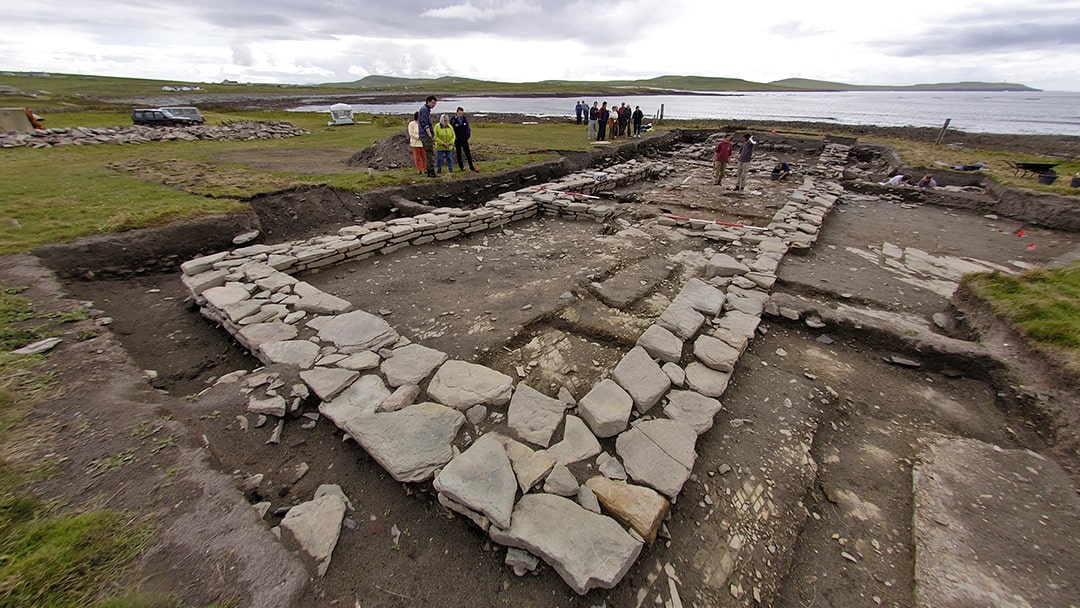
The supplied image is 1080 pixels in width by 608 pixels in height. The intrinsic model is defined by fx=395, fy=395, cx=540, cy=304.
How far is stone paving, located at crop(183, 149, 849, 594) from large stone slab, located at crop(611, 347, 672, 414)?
14 millimetres

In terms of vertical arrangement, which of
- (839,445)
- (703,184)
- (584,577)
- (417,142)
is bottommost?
(839,445)

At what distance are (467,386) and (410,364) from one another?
68cm

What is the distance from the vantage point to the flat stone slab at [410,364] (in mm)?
3615

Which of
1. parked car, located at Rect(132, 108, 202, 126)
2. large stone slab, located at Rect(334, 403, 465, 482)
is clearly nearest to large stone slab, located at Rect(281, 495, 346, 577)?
large stone slab, located at Rect(334, 403, 465, 482)

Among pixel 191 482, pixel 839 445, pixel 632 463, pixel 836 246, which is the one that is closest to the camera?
pixel 191 482

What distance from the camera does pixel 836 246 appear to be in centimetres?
784

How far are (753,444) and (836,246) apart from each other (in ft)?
21.5

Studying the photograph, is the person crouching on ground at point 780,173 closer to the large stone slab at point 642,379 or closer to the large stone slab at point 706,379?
the large stone slab at point 706,379

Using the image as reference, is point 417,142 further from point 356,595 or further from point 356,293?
point 356,595

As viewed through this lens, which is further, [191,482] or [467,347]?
[467,347]

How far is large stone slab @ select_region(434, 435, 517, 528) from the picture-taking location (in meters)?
2.45

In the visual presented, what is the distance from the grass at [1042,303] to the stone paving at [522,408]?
246 centimetres

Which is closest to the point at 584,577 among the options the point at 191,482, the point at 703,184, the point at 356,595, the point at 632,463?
the point at 632,463

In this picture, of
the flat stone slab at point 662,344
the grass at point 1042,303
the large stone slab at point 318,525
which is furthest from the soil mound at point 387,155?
the grass at point 1042,303
